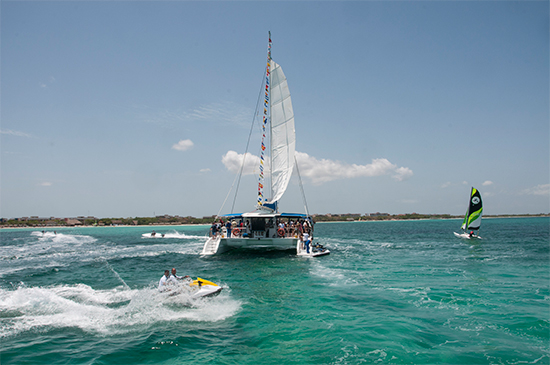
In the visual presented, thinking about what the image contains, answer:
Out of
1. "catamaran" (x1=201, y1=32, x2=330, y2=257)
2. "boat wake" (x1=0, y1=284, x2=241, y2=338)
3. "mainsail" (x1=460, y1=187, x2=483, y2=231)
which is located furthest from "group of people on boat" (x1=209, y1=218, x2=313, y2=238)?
"mainsail" (x1=460, y1=187, x2=483, y2=231)

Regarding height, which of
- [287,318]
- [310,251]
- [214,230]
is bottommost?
Answer: [287,318]

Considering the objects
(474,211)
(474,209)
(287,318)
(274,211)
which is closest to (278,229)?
(274,211)

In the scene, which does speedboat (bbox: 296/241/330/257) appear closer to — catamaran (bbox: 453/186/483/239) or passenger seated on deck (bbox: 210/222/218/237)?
passenger seated on deck (bbox: 210/222/218/237)

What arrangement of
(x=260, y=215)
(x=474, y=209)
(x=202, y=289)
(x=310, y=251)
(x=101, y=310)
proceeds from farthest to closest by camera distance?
(x=474, y=209) → (x=310, y=251) → (x=260, y=215) → (x=202, y=289) → (x=101, y=310)

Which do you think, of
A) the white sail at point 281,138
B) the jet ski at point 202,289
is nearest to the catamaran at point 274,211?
the white sail at point 281,138

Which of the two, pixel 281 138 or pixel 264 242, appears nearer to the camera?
pixel 264 242

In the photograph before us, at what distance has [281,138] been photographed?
28641 mm

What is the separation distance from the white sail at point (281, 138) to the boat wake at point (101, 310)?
15.6m

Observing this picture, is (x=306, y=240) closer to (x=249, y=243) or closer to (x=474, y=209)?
(x=249, y=243)

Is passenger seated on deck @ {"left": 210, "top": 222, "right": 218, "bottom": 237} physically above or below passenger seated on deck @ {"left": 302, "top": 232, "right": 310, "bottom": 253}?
above

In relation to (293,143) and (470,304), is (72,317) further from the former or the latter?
(293,143)

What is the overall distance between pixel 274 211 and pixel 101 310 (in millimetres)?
15751

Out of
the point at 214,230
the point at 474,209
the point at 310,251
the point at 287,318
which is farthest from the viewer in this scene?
the point at 474,209

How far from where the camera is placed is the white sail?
2836 cm
